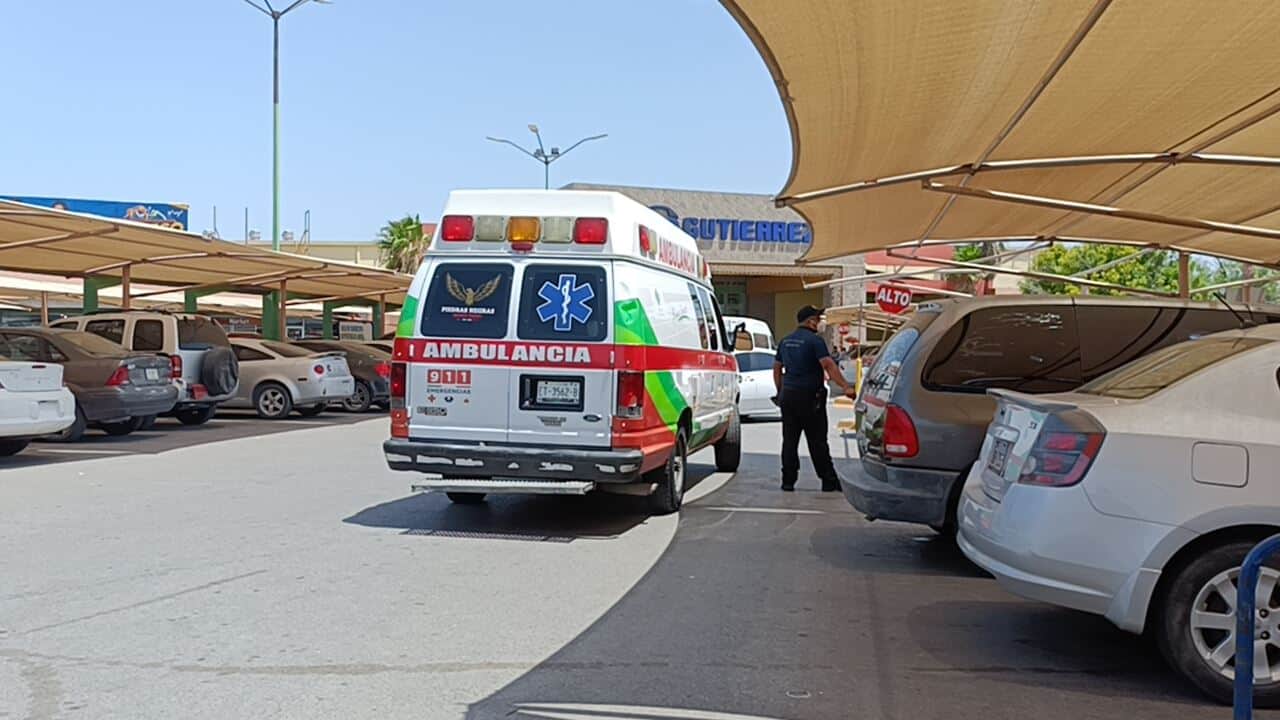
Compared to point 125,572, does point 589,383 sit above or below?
above

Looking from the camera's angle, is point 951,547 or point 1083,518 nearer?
point 1083,518

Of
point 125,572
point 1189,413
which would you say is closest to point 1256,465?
point 1189,413

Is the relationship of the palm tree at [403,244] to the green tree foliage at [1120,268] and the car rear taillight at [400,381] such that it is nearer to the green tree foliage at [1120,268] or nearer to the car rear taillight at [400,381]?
the green tree foliage at [1120,268]

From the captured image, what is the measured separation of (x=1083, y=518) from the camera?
5.25 metres

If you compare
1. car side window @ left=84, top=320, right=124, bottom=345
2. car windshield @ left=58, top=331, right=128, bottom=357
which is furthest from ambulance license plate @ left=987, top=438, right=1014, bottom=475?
car side window @ left=84, top=320, right=124, bottom=345

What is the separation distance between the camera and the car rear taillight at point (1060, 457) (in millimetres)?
5289

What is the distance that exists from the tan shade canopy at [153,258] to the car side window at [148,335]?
1.33 m

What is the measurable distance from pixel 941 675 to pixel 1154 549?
1131 mm

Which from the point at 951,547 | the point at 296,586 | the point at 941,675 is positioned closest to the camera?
the point at 941,675

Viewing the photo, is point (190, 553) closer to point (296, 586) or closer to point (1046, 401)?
point (296, 586)

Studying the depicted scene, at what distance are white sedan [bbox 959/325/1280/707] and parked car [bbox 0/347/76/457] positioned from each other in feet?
36.6

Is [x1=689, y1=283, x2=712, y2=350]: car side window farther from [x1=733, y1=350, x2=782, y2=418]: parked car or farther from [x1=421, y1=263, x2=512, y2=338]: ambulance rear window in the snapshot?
[x1=733, y1=350, x2=782, y2=418]: parked car

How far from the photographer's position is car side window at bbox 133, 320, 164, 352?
1748 cm

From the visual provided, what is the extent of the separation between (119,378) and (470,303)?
8457 millimetres
